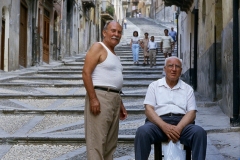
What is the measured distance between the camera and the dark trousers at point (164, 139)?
4.43m

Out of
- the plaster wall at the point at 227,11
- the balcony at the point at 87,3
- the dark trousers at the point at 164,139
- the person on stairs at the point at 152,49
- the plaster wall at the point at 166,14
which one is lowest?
the dark trousers at the point at 164,139

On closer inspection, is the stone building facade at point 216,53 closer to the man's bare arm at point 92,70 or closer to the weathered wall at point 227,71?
the weathered wall at point 227,71

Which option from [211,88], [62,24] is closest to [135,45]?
[62,24]

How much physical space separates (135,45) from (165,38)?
1360 millimetres

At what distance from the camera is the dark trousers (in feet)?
14.5

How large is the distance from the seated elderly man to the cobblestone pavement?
111 centimetres

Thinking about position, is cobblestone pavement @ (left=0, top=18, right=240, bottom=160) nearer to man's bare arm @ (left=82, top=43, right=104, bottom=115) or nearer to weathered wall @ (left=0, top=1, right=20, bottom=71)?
man's bare arm @ (left=82, top=43, right=104, bottom=115)

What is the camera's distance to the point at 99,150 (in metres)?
4.60

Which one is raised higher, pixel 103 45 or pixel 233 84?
pixel 103 45

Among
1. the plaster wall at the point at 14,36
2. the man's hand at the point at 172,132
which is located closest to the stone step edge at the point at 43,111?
the man's hand at the point at 172,132

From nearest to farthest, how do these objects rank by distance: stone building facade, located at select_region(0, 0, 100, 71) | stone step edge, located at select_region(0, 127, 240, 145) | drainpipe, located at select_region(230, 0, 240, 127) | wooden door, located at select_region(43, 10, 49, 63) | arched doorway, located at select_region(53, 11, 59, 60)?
stone step edge, located at select_region(0, 127, 240, 145), drainpipe, located at select_region(230, 0, 240, 127), stone building facade, located at select_region(0, 0, 100, 71), wooden door, located at select_region(43, 10, 49, 63), arched doorway, located at select_region(53, 11, 59, 60)

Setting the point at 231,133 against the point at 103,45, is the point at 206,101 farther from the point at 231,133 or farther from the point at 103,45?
the point at 103,45

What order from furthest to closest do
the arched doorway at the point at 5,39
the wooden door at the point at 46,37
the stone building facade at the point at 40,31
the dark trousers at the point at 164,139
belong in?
the wooden door at the point at 46,37 → the stone building facade at the point at 40,31 → the arched doorway at the point at 5,39 → the dark trousers at the point at 164,139

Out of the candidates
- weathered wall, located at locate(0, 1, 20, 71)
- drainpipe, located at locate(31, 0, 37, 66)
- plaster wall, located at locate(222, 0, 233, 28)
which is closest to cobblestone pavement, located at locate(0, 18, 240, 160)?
plaster wall, located at locate(222, 0, 233, 28)
